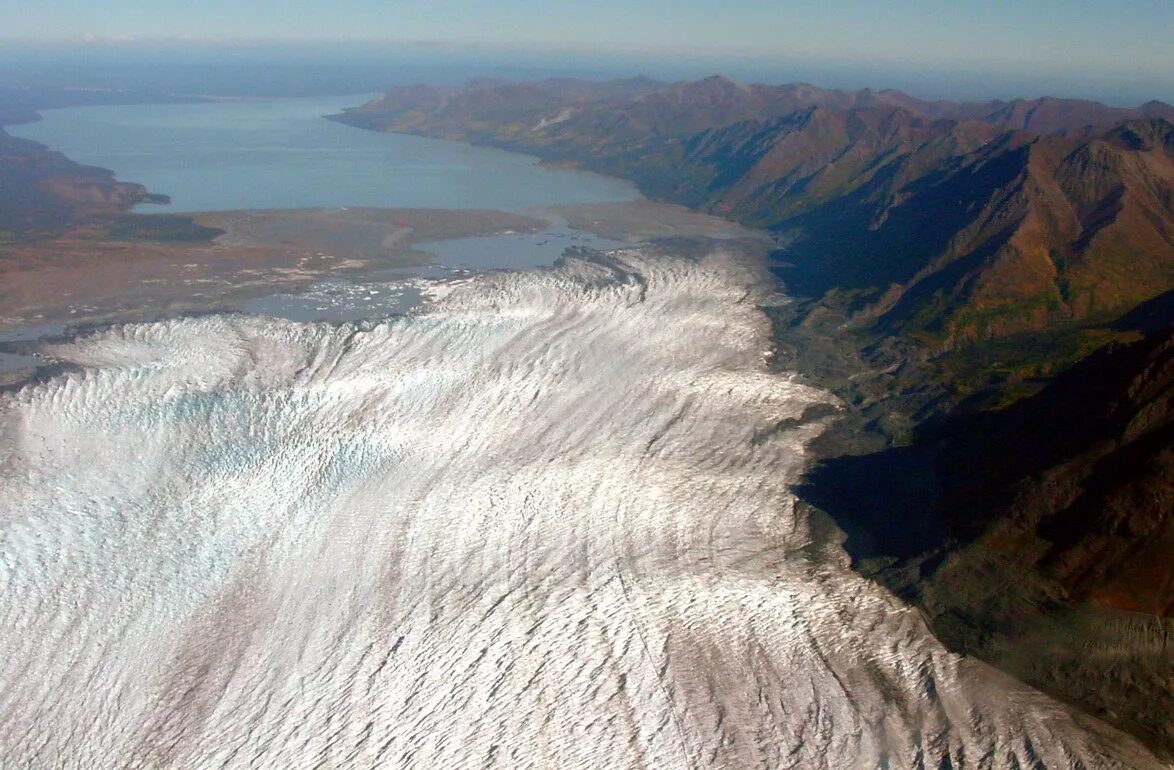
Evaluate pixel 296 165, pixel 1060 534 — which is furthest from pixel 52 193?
pixel 1060 534

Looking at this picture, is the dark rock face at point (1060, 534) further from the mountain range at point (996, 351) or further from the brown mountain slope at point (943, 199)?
the brown mountain slope at point (943, 199)

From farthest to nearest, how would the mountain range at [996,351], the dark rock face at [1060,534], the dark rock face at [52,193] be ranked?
the dark rock face at [52,193], the mountain range at [996,351], the dark rock face at [1060,534]

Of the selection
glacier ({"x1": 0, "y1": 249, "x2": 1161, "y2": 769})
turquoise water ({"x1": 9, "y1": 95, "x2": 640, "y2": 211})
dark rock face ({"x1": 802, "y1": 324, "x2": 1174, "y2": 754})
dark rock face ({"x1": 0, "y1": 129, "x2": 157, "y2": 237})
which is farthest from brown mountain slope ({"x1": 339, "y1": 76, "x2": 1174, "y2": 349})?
dark rock face ({"x1": 0, "y1": 129, "x2": 157, "y2": 237})

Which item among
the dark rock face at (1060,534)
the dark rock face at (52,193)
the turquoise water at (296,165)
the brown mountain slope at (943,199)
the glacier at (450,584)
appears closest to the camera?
the glacier at (450,584)

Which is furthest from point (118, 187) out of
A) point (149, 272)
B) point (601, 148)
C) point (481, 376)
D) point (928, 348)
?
point (928, 348)

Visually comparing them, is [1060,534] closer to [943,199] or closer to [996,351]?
[996,351]

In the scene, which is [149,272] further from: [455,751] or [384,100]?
[384,100]

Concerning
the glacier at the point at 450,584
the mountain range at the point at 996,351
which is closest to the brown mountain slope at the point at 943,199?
the mountain range at the point at 996,351

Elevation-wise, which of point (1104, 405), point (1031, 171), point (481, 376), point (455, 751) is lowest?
point (455, 751)
